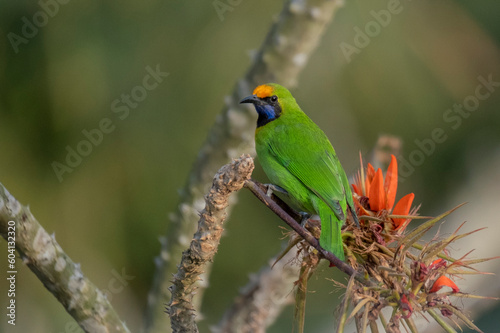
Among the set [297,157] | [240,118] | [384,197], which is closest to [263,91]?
[240,118]

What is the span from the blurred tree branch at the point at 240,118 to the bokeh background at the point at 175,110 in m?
1.48

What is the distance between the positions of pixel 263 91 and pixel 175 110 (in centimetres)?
226

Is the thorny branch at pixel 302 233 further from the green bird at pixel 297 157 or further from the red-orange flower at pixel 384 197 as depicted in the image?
the green bird at pixel 297 157

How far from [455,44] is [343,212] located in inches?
134

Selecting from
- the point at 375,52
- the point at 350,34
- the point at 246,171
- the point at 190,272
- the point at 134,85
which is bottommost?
the point at 375,52

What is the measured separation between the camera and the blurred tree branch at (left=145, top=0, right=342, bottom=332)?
8.22 ft

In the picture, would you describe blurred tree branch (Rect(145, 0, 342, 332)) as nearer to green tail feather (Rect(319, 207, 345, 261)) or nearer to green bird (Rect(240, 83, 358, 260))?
green bird (Rect(240, 83, 358, 260))

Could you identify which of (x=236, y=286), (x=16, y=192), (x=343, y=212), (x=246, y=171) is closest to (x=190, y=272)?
(x=246, y=171)

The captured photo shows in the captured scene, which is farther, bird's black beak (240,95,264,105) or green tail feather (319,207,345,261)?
bird's black beak (240,95,264,105)

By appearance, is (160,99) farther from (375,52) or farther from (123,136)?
(375,52)

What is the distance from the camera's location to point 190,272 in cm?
171

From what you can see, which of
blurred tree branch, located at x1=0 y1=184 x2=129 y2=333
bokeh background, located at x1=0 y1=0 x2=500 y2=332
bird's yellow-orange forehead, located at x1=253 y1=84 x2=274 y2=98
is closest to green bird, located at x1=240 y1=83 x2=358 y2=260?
bird's yellow-orange forehead, located at x1=253 y1=84 x2=274 y2=98

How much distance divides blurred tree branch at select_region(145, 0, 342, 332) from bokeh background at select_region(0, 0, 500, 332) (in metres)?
1.48

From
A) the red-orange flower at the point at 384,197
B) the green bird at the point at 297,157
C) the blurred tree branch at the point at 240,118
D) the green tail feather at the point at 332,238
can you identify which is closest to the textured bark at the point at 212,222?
the green tail feather at the point at 332,238
